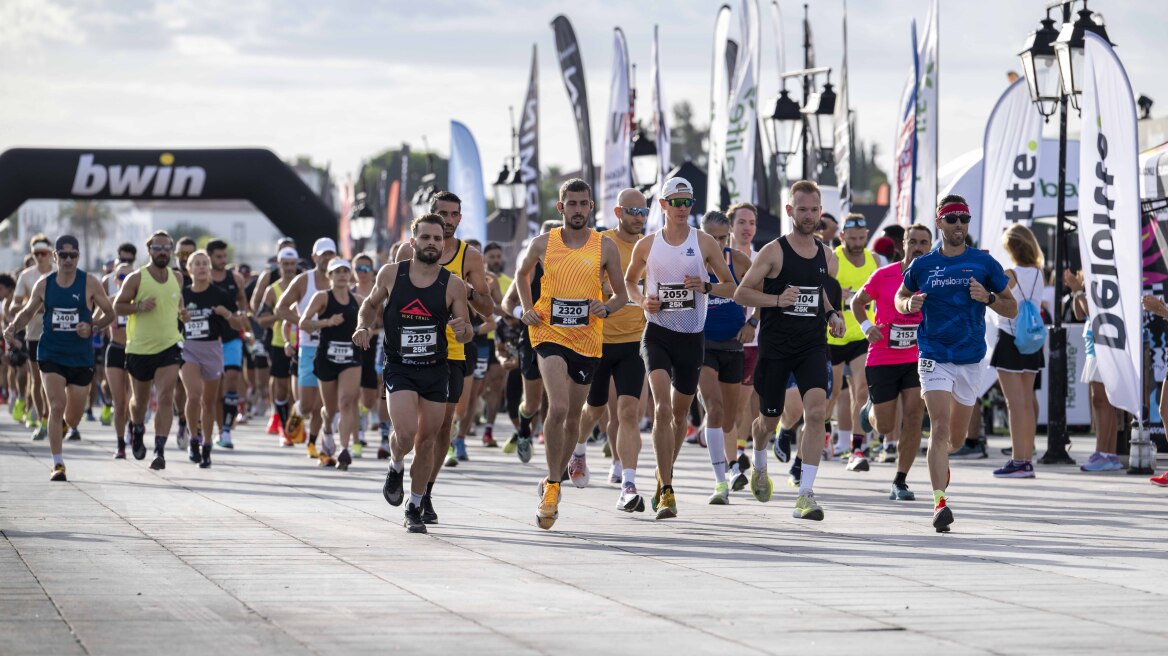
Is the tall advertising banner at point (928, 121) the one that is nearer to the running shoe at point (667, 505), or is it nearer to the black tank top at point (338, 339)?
the black tank top at point (338, 339)

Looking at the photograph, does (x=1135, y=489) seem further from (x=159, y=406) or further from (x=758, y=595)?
(x=159, y=406)

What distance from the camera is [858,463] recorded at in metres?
15.4

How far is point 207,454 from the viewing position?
16031 mm

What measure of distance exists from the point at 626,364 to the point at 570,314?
1078mm

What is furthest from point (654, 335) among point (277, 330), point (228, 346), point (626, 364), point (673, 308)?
point (228, 346)

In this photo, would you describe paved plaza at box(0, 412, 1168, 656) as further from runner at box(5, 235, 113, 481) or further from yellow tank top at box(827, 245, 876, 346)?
yellow tank top at box(827, 245, 876, 346)

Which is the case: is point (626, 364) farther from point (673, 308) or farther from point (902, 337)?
point (902, 337)

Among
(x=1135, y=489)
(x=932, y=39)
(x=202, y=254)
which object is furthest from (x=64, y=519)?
(x=932, y=39)

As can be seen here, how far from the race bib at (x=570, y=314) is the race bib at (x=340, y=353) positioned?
518cm

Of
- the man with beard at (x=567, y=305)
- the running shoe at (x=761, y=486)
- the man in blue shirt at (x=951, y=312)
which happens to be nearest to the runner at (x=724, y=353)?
the running shoe at (x=761, y=486)

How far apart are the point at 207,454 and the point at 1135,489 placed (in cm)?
781

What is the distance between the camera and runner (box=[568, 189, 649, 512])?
11500mm

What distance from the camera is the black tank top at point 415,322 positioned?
1047 cm

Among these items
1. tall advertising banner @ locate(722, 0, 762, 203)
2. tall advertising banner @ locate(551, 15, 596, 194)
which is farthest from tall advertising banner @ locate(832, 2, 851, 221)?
tall advertising banner @ locate(551, 15, 596, 194)
